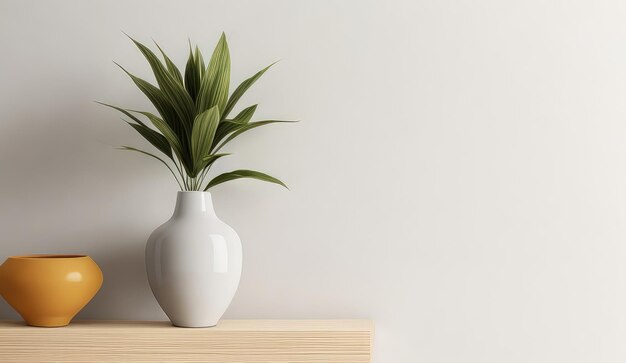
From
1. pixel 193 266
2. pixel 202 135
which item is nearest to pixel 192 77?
pixel 202 135

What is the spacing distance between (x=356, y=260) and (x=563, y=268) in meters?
0.43

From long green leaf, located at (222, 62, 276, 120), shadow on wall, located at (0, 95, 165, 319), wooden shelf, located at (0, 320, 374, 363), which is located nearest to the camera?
wooden shelf, located at (0, 320, 374, 363)

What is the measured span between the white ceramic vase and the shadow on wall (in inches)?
6.7

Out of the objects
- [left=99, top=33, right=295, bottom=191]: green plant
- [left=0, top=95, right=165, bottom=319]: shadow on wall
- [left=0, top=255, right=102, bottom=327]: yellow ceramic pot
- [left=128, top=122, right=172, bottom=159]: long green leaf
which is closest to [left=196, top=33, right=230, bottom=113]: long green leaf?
[left=99, top=33, right=295, bottom=191]: green plant

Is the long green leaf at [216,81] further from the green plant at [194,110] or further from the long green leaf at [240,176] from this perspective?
the long green leaf at [240,176]

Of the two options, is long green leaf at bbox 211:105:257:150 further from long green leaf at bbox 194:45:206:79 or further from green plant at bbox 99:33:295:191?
long green leaf at bbox 194:45:206:79

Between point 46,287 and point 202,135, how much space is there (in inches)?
16.5

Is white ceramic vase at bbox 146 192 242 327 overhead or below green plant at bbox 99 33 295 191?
below

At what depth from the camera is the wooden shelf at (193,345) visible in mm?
1426

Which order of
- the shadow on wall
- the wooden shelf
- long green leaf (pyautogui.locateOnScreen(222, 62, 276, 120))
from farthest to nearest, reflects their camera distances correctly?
the shadow on wall < long green leaf (pyautogui.locateOnScreen(222, 62, 276, 120)) < the wooden shelf

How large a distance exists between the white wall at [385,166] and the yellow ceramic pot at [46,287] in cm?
16

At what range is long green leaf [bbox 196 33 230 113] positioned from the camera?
1486 millimetres

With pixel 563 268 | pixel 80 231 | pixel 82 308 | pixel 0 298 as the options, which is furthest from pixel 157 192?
pixel 563 268

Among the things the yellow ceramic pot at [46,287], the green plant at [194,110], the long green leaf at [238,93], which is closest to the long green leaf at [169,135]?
the green plant at [194,110]
